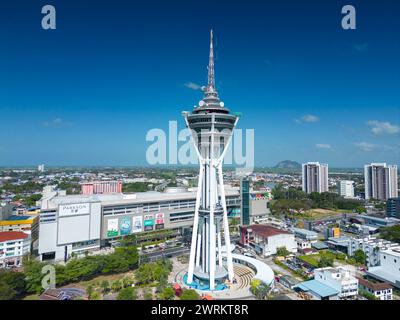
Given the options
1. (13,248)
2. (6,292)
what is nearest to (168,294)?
(6,292)

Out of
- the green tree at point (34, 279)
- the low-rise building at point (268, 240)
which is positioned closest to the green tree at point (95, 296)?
the green tree at point (34, 279)

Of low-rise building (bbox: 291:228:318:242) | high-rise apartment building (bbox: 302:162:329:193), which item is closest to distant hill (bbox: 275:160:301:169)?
high-rise apartment building (bbox: 302:162:329:193)

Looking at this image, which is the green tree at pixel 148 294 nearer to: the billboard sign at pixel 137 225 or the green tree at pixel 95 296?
the green tree at pixel 95 296

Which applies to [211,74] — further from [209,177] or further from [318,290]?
[318,290]

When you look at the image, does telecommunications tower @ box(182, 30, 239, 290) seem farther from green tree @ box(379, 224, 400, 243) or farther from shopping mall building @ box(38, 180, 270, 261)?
green tree @ box(379, 224, 400, 243)

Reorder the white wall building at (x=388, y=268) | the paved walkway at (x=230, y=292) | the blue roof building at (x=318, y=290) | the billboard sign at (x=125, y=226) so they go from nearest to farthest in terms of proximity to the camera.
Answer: the paved walkway at (x=230, y=292) → the blue roof building at (x=318, y=290) → the white wall building at (x=388, y=268) → the billboard sign at (x=125, y=226)
